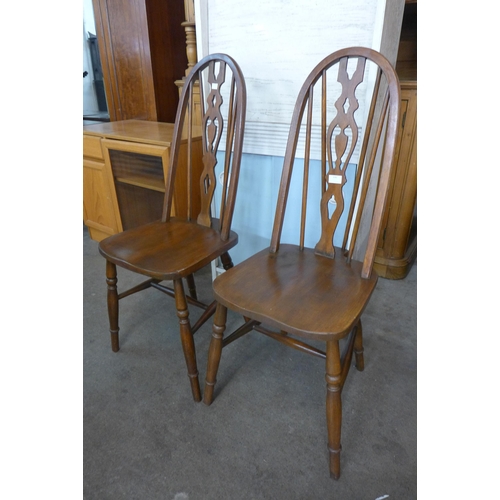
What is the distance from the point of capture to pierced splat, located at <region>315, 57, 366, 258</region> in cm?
102

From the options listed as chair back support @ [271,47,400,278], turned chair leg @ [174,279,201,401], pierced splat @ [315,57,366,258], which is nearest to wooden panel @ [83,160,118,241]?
turned chair leg @ [174,279,201,401]

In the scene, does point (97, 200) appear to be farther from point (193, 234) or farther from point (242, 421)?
point (242, 421)

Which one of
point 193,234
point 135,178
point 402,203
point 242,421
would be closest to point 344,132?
point 193,234

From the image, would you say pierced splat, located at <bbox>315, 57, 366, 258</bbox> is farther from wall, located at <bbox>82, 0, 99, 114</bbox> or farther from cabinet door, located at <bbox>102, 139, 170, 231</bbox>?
wall, located at <bbox>82, 0, 99, 114</bbox>

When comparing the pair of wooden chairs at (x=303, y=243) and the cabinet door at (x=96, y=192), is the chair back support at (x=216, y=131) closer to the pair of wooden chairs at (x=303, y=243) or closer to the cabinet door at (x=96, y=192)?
the pair of wooden chairs at (x=303, y=243)

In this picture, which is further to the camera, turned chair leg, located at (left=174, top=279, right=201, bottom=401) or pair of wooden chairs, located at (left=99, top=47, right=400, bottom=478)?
turned chair leg, located at (left=174, top=279, right=201, bottom=401)

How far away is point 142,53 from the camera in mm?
2385

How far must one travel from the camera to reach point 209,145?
1.32 metres

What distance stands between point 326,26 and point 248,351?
126 cm

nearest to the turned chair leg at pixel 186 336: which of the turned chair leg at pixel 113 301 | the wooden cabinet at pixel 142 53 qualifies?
the turned chair leg at pixel 113 301

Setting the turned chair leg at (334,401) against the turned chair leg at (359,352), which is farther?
the turned chair leg at (359,352)

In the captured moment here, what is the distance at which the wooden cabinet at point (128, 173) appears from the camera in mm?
1749

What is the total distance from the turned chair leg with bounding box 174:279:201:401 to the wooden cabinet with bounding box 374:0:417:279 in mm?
1152
